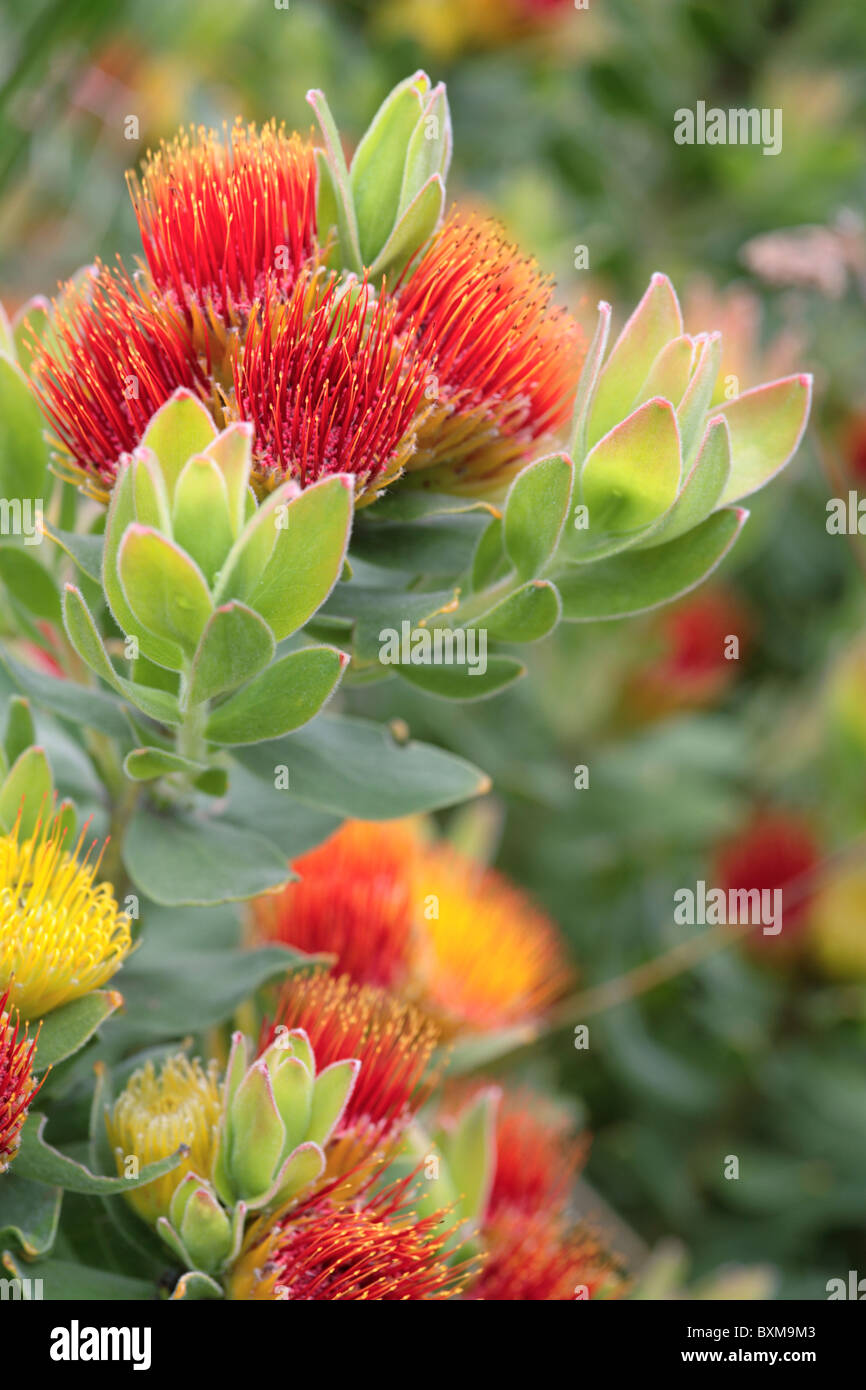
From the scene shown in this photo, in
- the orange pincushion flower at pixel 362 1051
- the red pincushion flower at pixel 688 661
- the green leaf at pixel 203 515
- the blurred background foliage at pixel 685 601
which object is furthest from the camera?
the red pincushion flower at pixel 688 661

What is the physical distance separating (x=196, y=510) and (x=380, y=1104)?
0.80 feet

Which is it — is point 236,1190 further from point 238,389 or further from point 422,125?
point 422,125

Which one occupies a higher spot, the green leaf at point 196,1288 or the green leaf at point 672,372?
the green leaf at point 672,372

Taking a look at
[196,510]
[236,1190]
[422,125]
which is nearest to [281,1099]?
[236,1190]

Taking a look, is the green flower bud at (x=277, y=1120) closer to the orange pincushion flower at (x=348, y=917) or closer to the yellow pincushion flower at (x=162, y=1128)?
the yellow pincushion flower at (x=162, y=1128)

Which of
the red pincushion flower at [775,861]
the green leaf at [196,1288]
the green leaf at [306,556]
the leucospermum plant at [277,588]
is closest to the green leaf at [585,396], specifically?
the leucospermum plant at [277,588]

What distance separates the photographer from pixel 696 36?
1.64m

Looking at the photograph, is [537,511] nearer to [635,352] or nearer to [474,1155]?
[635,352]

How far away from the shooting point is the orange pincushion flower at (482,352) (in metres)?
0.46

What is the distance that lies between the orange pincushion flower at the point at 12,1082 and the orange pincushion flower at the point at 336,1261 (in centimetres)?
10

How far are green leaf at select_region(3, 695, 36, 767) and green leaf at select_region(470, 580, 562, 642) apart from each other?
183mm

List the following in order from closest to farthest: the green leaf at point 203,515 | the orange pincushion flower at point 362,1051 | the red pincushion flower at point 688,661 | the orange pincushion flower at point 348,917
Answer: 1. the green leaf at point 203,515
2. the orange pincushion flower at point 362,1051
3. the orange pincushion flower at point 348,917
4. the red pincushion flower at point 688,661

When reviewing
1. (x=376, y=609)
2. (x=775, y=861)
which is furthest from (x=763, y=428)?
(x=775, y=861)
